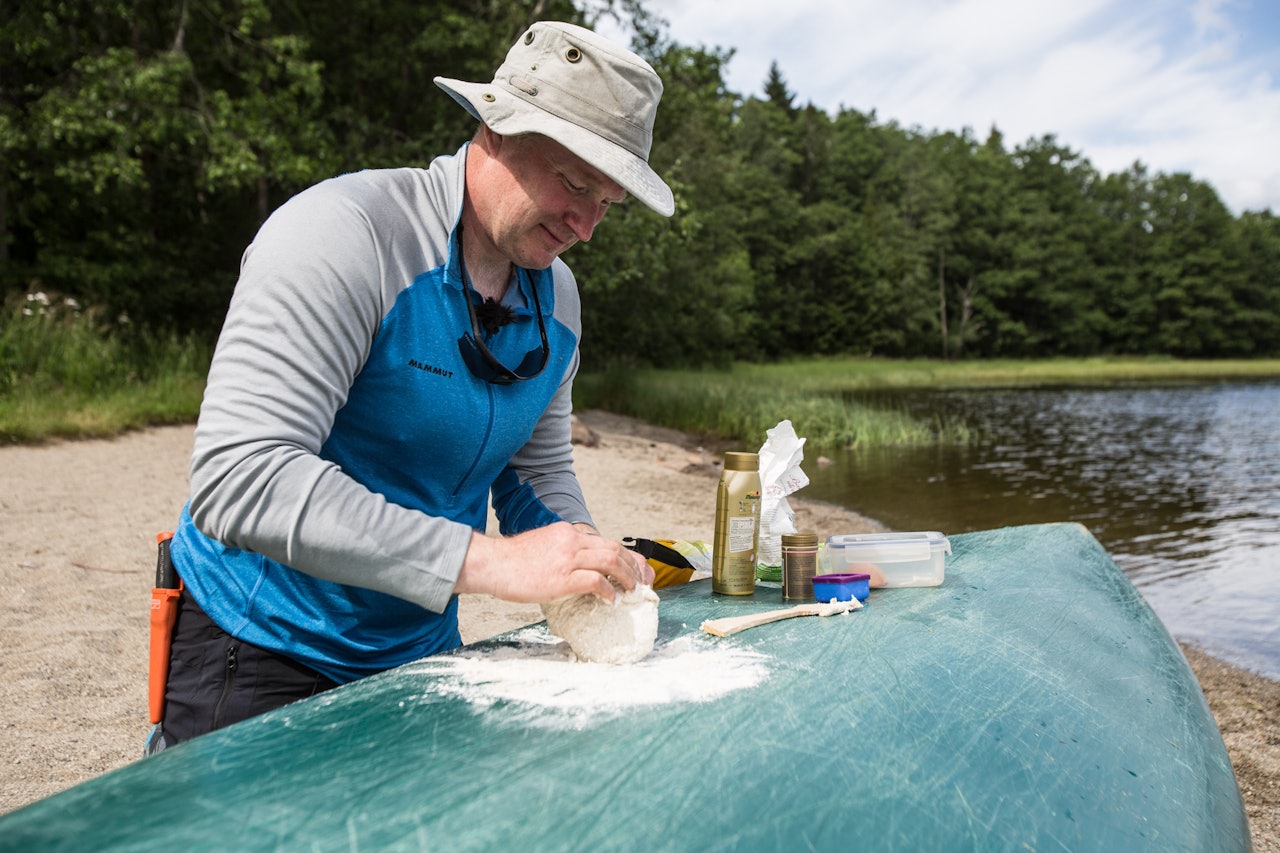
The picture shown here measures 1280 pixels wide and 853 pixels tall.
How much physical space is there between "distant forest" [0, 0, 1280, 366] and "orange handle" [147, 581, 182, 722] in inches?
415

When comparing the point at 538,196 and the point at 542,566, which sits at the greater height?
the point at 538,196

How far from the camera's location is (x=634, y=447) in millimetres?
13172

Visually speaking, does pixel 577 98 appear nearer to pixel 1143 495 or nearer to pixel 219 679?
pixel 219 679

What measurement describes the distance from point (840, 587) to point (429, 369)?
107 centimetres

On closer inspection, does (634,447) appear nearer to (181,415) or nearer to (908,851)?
(181,415)

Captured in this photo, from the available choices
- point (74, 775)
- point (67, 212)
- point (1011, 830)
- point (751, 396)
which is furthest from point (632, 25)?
point (1011, 830)

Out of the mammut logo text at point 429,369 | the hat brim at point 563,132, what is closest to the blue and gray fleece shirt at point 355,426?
the mammut logo text at point 429,369

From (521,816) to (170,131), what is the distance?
41.4 ft

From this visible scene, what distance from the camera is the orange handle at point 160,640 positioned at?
5.82ft

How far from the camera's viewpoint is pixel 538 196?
175 centimetres

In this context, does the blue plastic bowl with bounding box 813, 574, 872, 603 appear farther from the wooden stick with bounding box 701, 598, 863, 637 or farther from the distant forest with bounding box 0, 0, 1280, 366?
the distant forest with bounding box 0, 0, 1280, 366

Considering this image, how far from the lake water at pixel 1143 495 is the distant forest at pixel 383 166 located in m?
5.68

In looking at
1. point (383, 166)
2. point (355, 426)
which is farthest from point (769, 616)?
point (383, 166)

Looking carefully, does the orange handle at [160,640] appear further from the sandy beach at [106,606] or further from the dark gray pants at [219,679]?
the sandy beach at [106,606]
